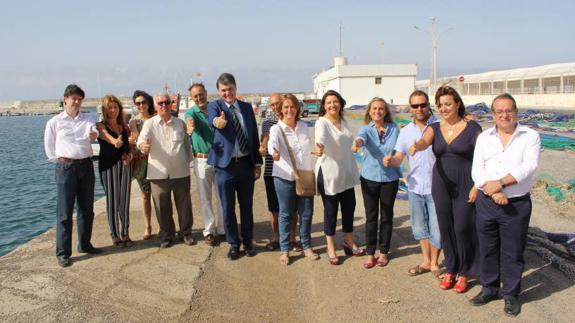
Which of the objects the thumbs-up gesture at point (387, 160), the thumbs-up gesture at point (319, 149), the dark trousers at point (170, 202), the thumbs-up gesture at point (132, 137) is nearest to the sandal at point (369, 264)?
the thumbs-up gesture at point (387, 160)

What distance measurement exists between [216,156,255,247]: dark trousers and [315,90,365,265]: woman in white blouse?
2.84ft

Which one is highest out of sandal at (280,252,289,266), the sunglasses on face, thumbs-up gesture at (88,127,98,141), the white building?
the white building

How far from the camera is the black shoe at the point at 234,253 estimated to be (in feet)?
17.2

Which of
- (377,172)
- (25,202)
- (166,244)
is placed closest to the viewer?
(377,172)

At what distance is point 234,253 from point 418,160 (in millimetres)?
2361

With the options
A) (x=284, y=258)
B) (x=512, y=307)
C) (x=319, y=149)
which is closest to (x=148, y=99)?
(x=319, y=149)

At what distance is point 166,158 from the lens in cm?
550

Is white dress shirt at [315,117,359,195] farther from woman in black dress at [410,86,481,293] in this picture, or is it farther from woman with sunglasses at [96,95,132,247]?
woman with sunglasses at [96,95,132,247]

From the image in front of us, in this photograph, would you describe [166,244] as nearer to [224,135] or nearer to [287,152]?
[224,135]

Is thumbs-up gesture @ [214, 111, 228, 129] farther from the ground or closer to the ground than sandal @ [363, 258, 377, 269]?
farther from the ground

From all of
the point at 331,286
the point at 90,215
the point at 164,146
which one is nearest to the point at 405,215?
the point at 331,286

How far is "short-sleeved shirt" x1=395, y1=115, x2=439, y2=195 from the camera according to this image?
4500 mm

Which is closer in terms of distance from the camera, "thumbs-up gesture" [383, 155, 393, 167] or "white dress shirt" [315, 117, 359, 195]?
"thumbs-up gesture" [383, 155, 393, 167]

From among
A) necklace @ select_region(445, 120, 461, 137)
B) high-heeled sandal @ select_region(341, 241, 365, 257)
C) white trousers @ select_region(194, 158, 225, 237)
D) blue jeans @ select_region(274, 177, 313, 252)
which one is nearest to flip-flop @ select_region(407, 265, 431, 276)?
high-heeled sandal @ select_region(341, 241, 365, 257)
